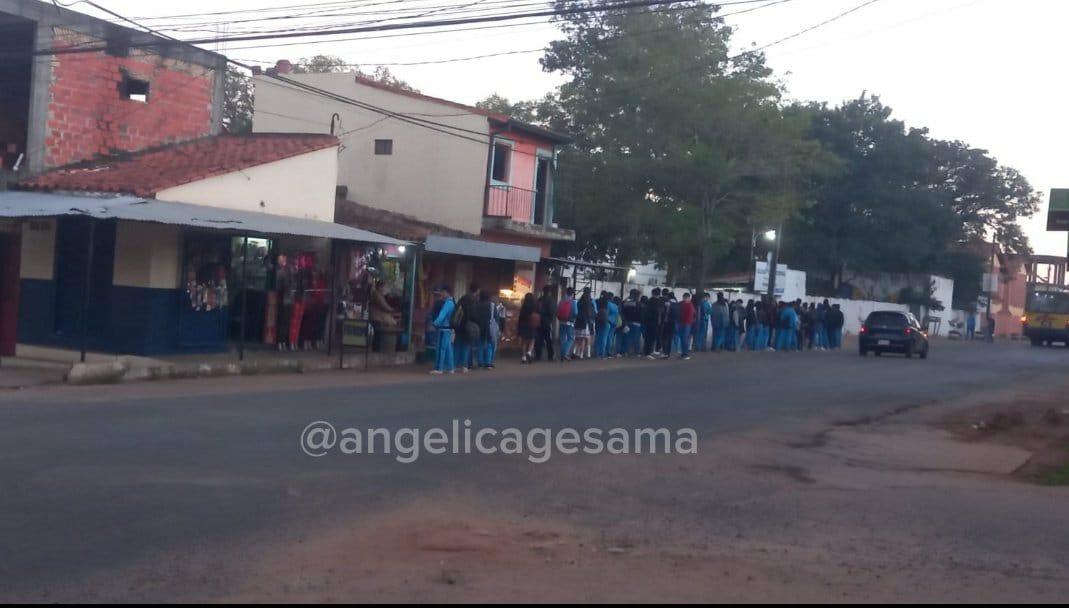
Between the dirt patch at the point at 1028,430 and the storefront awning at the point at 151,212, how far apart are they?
11314mm

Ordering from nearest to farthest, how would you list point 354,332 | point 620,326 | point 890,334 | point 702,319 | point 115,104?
point 115,104 < point 354,332 < point 620,326 < point 702,319 < point 890,334

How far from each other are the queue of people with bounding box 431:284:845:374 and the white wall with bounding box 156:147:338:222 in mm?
3782

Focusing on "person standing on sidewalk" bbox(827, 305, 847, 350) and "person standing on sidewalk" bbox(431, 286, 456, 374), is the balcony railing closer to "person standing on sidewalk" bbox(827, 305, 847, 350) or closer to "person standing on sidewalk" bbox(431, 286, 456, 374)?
"person standing on sidewalk" bbox(431, 286, 456, 374)

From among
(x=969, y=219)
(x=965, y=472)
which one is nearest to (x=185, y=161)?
(x=965, y=472)

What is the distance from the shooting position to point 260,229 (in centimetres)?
1973

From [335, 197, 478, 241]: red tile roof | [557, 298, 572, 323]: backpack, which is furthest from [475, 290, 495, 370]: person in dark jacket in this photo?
[335, 197, 478, 241]: red tile roof

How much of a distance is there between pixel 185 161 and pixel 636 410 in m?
11.0

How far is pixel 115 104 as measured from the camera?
23.8 metres

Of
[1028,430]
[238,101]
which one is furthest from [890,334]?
[238,101]

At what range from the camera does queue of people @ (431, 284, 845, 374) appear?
2309cm

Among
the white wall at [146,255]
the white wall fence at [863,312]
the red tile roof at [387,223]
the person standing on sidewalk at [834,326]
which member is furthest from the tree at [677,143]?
the white wall at [146,255]

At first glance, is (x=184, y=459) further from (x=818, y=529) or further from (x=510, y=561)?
(x=818, y=529)

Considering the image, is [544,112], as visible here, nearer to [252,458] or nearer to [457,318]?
[457,318]

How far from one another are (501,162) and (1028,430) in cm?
1792
